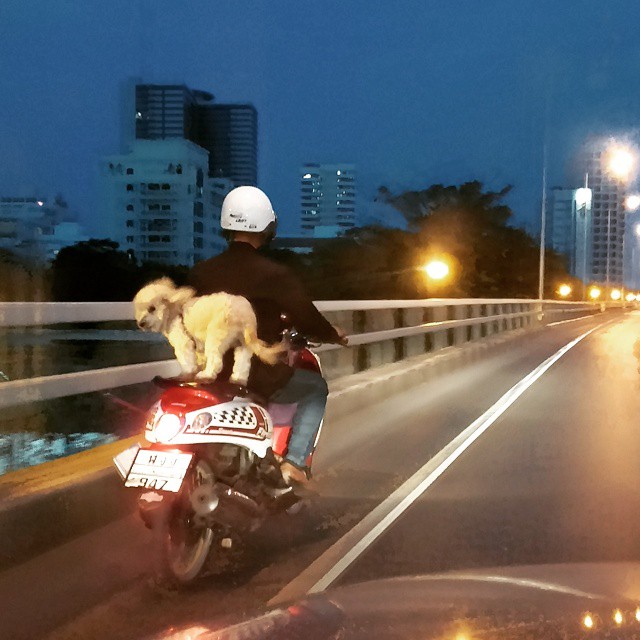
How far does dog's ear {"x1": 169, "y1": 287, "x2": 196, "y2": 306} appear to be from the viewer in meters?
5.77

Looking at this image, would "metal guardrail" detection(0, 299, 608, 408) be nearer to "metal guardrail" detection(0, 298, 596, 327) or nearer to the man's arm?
"metal guardrail" detection(0, 298, 596, 327)

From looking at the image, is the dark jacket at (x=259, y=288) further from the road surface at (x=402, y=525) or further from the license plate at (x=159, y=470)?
the road surface at (x=402, y=525)

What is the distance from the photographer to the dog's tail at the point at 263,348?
5684 mm

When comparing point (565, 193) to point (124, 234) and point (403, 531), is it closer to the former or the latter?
point (124, 234)

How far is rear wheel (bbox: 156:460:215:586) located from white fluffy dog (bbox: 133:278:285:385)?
22.8 inches

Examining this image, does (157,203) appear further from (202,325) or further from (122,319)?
(202,325)

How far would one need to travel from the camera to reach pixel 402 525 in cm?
680

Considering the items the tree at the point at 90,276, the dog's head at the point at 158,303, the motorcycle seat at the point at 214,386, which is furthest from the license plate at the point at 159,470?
the tree at the point at 90,276

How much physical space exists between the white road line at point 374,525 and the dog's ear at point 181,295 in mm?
1575

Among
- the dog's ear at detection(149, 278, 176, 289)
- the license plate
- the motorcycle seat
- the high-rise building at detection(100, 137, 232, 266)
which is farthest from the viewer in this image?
the high-rise building at detection(100, 137, 232, 266)

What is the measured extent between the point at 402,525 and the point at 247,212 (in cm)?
228

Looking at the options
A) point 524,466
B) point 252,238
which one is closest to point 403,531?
point 252,238

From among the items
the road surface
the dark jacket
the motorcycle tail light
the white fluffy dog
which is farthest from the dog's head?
the road surface

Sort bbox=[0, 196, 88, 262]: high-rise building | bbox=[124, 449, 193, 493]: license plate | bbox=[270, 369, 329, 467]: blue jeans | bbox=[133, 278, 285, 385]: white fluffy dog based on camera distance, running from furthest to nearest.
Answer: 1. bbox=[0, 196, 88, 262]: high-rise building
2. bbox=[270, 369, 329, 467]: blue jeans
3. bbox=[133, 278, 285, 385]: white fluffy dog
4. bbox=[124, 449, 193, 493]: license plate
